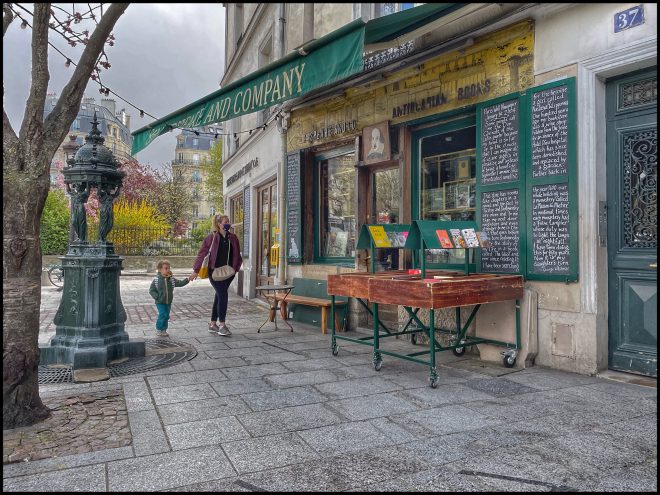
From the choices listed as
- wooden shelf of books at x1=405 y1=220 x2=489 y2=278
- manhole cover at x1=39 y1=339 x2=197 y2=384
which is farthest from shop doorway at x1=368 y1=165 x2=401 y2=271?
manhole cover at x1=39 y1=339 x2=197 y2=384

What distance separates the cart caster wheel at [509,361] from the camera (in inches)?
205

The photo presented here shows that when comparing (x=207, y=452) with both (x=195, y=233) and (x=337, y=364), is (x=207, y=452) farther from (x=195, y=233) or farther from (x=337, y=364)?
(x=195, y=233)

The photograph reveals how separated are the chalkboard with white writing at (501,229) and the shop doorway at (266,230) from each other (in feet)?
17.8

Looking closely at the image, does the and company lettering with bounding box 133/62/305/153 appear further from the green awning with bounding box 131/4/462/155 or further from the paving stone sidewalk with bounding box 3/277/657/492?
the paving stone sidewalk with bounding box 3/277/657/492

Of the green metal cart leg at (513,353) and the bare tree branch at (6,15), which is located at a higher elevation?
the bare tree branch at (6,15)

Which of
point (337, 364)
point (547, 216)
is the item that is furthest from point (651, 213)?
point (337, 364)

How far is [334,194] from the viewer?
884 cm

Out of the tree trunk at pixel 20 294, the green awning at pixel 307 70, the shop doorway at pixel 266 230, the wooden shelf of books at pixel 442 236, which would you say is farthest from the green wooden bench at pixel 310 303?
the tree trunk at pixel 20 294

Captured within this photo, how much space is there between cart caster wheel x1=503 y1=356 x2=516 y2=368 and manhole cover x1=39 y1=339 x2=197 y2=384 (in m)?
3.54

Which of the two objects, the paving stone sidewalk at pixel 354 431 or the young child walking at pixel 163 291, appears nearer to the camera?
the paving stone sidewalk at pixel 354 431

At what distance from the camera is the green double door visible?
4.66 meters

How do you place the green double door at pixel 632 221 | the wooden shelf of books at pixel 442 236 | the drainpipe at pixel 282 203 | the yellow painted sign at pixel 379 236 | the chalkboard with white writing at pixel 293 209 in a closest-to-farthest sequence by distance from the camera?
1. the green double door at pixel 632 221
2. the wooden shelf of books at pixel 442 236
3. the yellow painted sign at pixel 379 236
4. the chalkboard with white writing at pixel 293 209
5. the drainpipe at pixel 282 203

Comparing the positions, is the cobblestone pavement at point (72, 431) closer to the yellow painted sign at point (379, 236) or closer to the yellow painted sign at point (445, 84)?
the yellow painted sign at point (379, 236)

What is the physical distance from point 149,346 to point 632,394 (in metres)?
5.42
